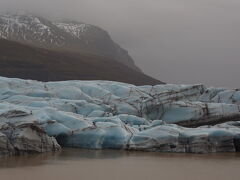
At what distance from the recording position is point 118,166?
545 inches

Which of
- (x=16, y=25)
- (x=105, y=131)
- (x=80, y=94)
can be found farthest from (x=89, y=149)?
(x=16, y=25)

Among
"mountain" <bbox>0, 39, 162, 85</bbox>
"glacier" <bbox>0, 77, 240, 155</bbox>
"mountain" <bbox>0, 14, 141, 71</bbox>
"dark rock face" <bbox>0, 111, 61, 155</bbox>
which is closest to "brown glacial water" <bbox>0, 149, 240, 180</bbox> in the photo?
"dark rock face" <bbox>0, 111, 61, 155</bbox>

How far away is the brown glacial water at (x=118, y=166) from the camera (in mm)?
11884

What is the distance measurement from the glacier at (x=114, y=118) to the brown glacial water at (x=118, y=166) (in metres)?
0.89

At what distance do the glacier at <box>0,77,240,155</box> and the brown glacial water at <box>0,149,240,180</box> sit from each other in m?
0.89

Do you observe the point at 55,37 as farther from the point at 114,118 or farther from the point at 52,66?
the point at 114,118

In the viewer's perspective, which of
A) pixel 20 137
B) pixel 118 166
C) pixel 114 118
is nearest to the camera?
pixel 118 166

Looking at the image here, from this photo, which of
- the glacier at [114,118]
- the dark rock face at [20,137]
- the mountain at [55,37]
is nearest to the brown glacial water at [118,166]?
the dark rock face at [20,137]

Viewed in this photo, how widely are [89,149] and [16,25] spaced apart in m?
162

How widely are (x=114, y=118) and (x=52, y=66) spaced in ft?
271

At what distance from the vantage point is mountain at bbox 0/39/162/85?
95.3 meters

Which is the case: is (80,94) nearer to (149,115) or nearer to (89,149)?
(149,115)

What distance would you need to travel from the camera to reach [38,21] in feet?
612

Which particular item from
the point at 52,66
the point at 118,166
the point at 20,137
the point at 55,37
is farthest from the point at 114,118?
the point at 55,37
